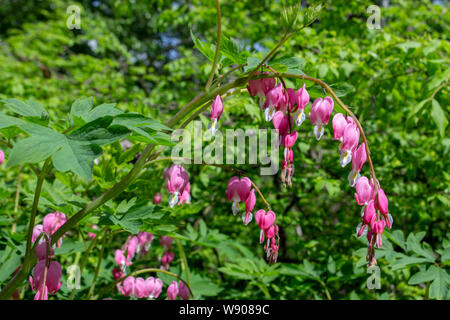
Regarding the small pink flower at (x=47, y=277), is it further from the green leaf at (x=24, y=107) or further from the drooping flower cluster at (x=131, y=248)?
the drooping flower cluster at (x=131, y=248)

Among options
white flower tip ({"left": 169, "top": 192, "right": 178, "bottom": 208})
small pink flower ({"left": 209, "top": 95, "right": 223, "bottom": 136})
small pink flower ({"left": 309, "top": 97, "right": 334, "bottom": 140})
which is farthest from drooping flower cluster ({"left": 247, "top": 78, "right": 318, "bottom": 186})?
white flower tip ({"left": 169, "top": 192, "right": 178, "bottom": 208})

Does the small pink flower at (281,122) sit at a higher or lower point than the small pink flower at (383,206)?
higher

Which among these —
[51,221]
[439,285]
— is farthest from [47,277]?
[439,285]

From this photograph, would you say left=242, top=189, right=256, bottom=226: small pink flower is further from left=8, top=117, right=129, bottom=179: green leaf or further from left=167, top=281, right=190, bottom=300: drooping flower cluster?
left=167, top=281, right=190, bottom=300: drooping flower cluster

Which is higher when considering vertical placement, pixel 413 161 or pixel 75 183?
pixel 413 161

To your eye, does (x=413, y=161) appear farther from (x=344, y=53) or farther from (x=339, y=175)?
(x=344, y=53)

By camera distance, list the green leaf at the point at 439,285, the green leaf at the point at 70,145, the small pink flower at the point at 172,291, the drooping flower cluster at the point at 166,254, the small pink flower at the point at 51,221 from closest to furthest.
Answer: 1. the green leaf at the point at 70,145
2. the small pink flower at the point at 51,221
3. the green leaf at the point at 439,285
4. the small pink flower at the point at 172,291
5. the drooping flower cluster at the point at 166,254

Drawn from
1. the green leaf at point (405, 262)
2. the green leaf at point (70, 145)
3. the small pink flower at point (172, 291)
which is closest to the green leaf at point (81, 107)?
the green leaf at point (70, 145)

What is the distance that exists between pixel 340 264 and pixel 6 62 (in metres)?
6.05

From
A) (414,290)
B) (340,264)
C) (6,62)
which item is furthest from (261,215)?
(6,62)

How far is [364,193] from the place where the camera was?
104 centimetres

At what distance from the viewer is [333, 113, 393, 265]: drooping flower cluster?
100 centimetres

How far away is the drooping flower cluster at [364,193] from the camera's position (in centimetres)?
100

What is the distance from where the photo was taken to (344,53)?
2.47 metres
